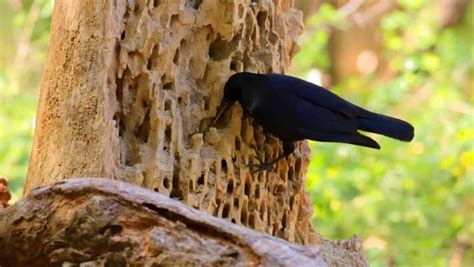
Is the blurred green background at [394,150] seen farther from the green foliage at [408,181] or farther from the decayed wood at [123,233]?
the decayed wood at [123,233]

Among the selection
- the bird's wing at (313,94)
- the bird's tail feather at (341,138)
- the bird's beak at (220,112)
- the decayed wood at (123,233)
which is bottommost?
the decayed wood at (123,233)

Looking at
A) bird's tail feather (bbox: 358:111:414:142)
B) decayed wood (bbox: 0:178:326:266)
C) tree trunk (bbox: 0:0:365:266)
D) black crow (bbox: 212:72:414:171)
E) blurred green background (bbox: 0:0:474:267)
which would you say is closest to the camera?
decayed wood (bbox: 0:178:326:266)

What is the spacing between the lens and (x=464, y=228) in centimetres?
464

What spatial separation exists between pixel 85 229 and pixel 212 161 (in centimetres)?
57

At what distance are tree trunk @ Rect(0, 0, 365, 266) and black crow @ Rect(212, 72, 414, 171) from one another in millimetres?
56

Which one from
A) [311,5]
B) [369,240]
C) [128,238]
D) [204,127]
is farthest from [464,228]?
[128,238]

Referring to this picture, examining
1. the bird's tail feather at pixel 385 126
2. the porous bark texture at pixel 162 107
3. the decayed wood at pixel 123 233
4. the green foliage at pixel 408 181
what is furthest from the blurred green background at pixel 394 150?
the decayed wood at pixel 123 233

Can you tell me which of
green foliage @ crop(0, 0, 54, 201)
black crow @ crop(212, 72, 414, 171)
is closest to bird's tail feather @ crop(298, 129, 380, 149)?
black crow @ crop(212, 72, 414, 171)

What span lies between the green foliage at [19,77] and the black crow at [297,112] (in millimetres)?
1908

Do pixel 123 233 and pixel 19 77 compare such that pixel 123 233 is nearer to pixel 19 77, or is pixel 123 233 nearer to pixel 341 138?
pixel 341 138

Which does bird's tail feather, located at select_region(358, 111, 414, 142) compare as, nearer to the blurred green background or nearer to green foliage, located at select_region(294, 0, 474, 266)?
the blurred green background

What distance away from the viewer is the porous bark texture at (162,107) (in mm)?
1914

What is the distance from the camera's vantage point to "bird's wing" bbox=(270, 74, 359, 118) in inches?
82.7

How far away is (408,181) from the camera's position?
434 centimetres
